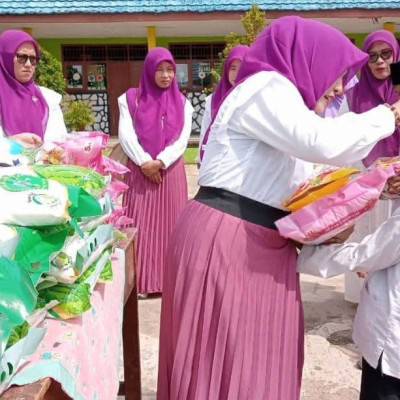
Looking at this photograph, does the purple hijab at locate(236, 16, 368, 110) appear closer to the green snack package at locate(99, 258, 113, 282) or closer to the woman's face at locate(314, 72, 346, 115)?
the woman's face at locate(314, 72, 346, 115)

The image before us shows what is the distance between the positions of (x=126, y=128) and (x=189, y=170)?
17.0ft

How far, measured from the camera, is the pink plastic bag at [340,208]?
142 centimetres

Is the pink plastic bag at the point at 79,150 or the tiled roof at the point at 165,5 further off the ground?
the tiled roof at the point at 165,5

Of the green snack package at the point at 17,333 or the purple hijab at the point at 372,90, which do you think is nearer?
the green snack package at the point at 17,333

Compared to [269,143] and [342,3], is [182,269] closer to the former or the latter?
[269,143]

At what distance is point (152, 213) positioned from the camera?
3.65 meters

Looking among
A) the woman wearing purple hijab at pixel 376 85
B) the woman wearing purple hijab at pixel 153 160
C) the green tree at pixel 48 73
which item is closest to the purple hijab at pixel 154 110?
the woman wearing purple hijab at pixel 153 160

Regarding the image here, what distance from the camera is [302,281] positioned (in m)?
3.83

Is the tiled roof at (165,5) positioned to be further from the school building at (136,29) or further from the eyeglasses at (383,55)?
the eyeglasses at (383,55)

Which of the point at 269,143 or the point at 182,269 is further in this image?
the point at 182,269

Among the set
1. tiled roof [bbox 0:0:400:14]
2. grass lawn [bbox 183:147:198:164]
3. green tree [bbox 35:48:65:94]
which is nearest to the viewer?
grass lawn [bbox 183:147:198:164]

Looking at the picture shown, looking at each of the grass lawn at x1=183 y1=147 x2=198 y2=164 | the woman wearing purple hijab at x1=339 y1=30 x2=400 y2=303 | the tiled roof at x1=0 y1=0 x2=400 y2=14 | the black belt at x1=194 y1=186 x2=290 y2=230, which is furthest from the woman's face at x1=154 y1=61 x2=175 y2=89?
the tiled roof at x1=0 y1=0 x2=400 y2=14

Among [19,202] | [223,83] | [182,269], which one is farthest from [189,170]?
[19,202]

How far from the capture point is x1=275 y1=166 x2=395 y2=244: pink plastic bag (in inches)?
55.7
